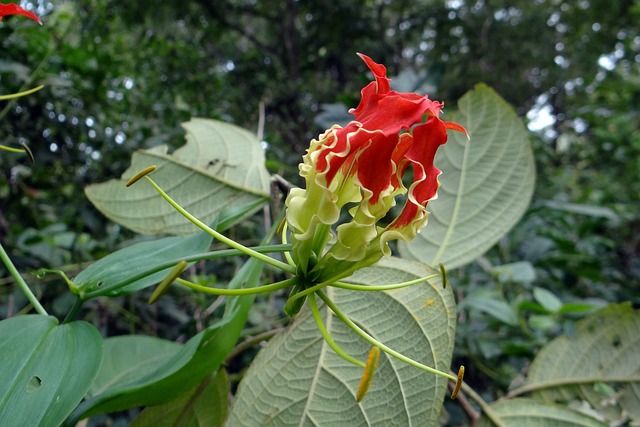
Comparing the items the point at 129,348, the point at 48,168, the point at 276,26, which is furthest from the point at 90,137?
the point at 276,26

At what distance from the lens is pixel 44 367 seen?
397 millimetres

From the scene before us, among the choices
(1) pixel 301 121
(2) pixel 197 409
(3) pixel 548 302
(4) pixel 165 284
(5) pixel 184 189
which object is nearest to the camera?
(4) pixel 165 284

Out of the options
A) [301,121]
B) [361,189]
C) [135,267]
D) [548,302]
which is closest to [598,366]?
[548,302]

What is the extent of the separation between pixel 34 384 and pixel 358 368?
292 mm

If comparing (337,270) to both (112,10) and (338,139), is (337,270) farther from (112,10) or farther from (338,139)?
(112,10)

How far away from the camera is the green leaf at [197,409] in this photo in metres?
0.58

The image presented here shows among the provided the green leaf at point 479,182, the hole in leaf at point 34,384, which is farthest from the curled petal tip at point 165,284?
the green leaf at point 479,182

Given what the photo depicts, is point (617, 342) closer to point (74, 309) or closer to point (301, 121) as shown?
point (74, 309)

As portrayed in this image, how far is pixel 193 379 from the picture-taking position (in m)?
0.49

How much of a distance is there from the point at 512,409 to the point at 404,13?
11.9 ft

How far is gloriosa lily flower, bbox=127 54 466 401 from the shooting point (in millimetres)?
391

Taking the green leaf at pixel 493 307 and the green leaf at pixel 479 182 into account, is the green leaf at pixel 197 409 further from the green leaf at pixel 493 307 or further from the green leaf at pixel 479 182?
the green leaf at pixel 493 307

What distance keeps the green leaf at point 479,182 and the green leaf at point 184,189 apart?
0.75 feet

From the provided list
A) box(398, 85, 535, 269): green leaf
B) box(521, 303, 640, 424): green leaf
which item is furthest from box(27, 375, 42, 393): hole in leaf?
box(521, 303, 640, 424): green leaf
